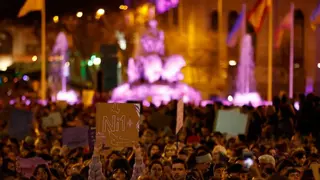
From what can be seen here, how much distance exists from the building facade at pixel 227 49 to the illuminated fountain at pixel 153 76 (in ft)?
11.4

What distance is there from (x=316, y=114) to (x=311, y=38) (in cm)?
2887

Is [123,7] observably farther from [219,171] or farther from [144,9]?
[219,171]

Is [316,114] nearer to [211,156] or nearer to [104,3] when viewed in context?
[211,156]

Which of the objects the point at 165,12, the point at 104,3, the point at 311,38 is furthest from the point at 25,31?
the point at 311,38

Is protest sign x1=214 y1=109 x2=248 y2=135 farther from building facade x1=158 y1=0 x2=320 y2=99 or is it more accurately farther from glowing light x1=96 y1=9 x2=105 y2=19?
A: glowing light x1=96 y1=9 x2=105 y2=19

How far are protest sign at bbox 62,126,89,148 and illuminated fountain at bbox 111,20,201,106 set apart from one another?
23.3m

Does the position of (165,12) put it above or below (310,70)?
above

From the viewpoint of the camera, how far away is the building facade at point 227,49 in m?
45.0

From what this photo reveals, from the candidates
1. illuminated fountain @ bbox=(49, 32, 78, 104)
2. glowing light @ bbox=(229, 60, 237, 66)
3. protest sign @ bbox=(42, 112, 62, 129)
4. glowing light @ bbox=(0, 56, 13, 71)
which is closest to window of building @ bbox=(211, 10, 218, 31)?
glowing light @ bbox=(229, 60, 237, 66)

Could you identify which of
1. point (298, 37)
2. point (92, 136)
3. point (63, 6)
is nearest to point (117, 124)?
point (92, 136)

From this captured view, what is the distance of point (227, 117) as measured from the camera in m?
16.1

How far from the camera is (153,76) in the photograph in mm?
39781

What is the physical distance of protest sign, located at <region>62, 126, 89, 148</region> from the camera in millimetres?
14125

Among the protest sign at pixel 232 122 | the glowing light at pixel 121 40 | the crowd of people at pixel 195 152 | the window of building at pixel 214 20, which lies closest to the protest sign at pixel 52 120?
the crowd of people at pixel 195 152
